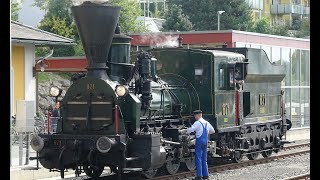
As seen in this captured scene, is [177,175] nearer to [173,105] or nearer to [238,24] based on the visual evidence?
[173,105]

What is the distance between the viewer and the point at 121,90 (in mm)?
12773

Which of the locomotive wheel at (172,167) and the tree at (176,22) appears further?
the tree at (176,22)

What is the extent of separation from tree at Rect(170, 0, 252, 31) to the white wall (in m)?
34.7

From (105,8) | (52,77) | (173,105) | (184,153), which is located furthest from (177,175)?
(52,77)

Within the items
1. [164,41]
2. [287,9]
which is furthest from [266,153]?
[287,9]

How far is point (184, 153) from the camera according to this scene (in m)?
15.0

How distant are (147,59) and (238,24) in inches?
1706

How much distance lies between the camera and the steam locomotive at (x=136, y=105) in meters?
12.9

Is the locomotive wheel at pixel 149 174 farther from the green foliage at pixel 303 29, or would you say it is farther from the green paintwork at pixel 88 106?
the green foliage at pixel 303 29

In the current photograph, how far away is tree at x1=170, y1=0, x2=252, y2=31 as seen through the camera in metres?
56.4

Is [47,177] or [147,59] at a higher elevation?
[147,59]

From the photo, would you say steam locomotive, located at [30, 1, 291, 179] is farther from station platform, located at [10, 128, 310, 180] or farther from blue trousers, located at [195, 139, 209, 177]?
station platform, located at [10, 128, 310, 180]

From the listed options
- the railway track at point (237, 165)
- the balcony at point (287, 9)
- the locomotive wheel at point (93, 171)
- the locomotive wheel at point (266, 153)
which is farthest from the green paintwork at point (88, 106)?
the balcony at point (287, 9)

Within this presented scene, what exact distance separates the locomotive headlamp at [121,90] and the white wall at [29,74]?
403 inches
